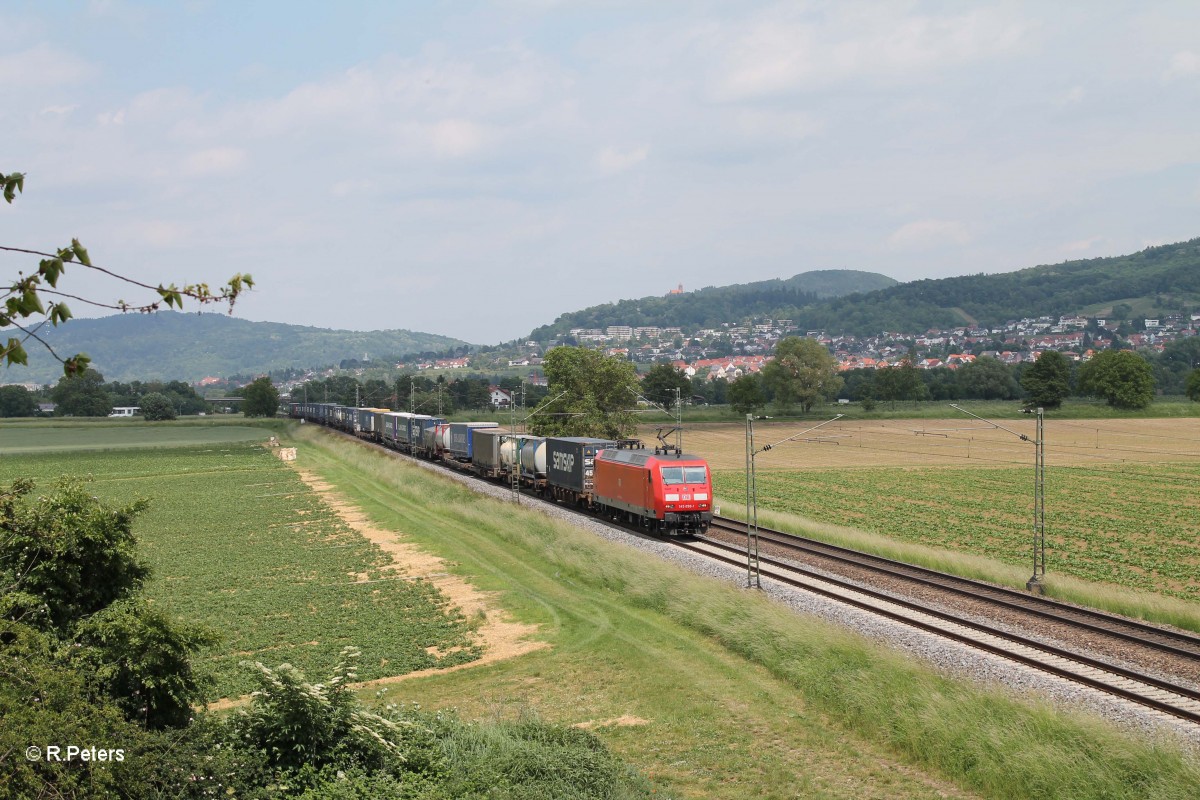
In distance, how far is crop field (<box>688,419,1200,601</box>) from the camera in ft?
120

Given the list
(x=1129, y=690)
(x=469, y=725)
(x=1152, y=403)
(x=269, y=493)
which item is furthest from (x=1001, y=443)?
(x=469, y=725)

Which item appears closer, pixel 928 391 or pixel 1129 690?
pixel 1129 690

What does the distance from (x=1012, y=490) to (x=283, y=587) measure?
45.8 m

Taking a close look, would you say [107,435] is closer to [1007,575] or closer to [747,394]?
[747,394]

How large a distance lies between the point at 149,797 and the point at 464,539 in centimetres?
3031

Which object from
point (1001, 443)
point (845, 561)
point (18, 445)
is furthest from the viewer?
point (18, 445)

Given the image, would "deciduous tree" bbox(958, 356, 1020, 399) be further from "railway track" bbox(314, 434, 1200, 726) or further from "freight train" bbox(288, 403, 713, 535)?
"railway track" bbox(314, 434, 1200, 726)

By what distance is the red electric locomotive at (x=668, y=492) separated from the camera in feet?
Result: 123

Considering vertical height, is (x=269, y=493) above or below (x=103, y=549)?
below

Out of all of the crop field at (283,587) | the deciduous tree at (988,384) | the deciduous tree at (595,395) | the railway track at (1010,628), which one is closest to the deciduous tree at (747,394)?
the deciduous tree at (988,384)

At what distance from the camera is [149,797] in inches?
401

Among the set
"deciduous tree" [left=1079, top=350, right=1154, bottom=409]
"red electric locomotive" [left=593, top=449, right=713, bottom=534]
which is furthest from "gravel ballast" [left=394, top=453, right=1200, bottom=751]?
"deciduous tree" [left=1079, top=350, right=1154, bottom=409]

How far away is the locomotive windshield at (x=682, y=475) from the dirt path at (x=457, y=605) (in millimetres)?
9542

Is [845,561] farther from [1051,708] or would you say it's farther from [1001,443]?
[1001,443]
